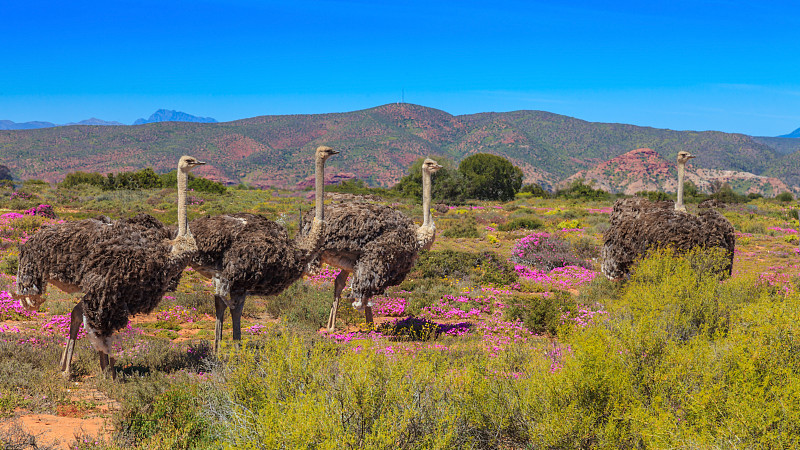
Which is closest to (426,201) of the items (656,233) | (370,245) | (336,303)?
(370,245)

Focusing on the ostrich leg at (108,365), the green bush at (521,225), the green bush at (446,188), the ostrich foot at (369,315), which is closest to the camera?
the ostrich leg at (108,365)

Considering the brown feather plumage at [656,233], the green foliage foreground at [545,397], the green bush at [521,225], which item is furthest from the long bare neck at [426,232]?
the green bush at [521,225]

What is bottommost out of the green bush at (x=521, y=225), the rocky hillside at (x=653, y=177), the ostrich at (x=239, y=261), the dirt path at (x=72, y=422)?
Result: the dirt path at (x=72, y=422)

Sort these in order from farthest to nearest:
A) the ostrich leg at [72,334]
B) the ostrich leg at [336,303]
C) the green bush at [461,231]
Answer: the green bush at [461,231], the ostrich leg at [336,303], the ostrich leg at [72,334]

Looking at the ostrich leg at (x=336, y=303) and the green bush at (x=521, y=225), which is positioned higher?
the green bush at (x=521, y=225)

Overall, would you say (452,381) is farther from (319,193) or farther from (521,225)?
(521,225)

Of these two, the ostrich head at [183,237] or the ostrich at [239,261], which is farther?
the ostrich at [239,261]

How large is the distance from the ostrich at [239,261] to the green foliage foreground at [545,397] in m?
2.21

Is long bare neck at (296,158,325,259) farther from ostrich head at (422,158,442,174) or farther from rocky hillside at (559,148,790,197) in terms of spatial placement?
rocky hillside at (559,148,790,197)

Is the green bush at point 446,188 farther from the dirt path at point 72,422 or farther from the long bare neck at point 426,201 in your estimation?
the dirt path at point 72,422

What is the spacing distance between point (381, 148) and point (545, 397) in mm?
132876

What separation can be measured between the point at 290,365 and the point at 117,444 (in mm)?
1634

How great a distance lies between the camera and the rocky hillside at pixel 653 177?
110850mm

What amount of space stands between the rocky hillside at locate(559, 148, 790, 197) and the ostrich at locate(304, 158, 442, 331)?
10489cm
